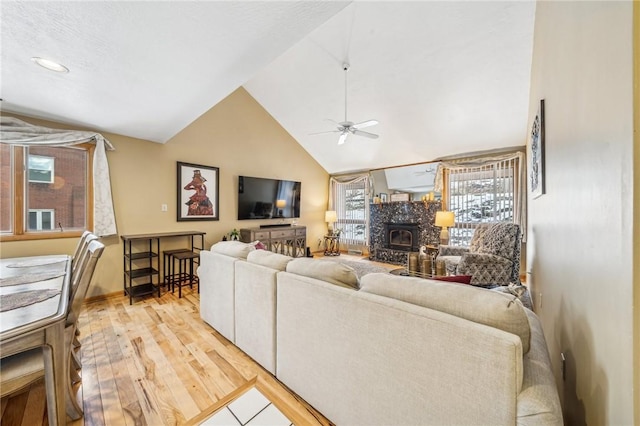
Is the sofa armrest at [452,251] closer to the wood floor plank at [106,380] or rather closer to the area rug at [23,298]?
the wood floor plank at [106,380]

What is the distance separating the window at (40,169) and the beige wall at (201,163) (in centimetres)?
42

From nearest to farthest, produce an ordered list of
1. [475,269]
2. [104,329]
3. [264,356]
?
[264,356] < [104,329] < [475,269]

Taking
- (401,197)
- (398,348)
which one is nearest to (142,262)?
(398,348)

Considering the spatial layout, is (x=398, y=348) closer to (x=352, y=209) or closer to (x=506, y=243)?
(x=506, y=243)

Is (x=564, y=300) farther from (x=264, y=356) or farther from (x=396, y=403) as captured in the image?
(x=264, y=356)

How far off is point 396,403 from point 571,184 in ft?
4.21

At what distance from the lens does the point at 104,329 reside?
2.40 meters

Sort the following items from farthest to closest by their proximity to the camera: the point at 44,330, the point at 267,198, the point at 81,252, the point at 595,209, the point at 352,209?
the point at 352,209
the point at 267,198
the point at 81,252
the point at 44,330
the point at 595,209

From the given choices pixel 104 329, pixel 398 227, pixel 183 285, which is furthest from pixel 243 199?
pixel 398 227

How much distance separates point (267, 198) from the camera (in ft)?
17.4

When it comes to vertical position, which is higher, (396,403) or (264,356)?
(396,403)

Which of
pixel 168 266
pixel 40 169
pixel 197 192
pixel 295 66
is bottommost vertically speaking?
pixel 168 266

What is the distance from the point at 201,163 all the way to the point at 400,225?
13.9 ft

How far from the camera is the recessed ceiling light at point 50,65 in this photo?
1.70m
